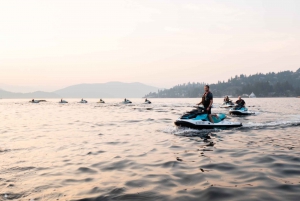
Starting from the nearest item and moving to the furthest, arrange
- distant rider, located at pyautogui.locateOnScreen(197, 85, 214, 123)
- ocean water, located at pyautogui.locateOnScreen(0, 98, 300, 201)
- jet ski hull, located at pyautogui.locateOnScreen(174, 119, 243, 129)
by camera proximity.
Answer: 1. ocean water, located at pyautogui.locateOnScreen(0, 98, 300, 201)
2. jet ski hull, located at pyautogui.locateOnScreen(174, 119, 243, 129)
3. distant rider, located at pyautogui.locateOnScreen(197, 85, 214, 123)

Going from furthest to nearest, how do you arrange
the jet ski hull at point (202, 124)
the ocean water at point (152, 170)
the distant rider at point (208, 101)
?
1. the distant rider at point (208, 101)
2. the jet ski hull at point (202, 124)
3. the ocean water at point (152, 170)

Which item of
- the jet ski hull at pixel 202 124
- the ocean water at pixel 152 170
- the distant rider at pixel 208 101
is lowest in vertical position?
the ocean water at pixel 152 170

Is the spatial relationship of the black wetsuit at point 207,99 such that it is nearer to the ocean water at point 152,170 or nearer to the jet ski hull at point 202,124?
the jet ski hull at point 202,124

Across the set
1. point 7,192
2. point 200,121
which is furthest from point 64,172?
point 200,121

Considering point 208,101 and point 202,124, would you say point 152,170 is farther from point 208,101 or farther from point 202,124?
point 208,101

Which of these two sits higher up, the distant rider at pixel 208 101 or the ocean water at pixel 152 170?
the distant rider at pixel 208 101

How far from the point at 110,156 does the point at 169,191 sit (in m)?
4.91

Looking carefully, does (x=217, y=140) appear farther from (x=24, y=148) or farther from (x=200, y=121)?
(x=24, y=148)

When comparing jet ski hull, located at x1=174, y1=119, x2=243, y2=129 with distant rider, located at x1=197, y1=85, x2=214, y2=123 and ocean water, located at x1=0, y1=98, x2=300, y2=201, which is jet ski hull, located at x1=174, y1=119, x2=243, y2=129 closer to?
distant rider, located at x1=197, y1=85, x2=214, y2=123

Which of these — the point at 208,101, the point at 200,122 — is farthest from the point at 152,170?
the point at 208,101

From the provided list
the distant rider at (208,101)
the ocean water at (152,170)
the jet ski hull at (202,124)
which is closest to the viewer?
the ocean water at (152,170)

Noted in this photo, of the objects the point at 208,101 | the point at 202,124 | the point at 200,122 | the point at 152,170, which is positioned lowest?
the point at 152,170

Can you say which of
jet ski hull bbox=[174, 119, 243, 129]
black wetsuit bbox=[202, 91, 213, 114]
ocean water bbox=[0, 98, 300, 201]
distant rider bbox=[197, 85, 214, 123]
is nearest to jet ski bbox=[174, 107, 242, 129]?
jet ski hull bbox=[174, 119, 243, 129]

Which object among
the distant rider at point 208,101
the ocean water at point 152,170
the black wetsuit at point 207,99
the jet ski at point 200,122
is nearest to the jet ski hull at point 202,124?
the jet ski at point 200,122
